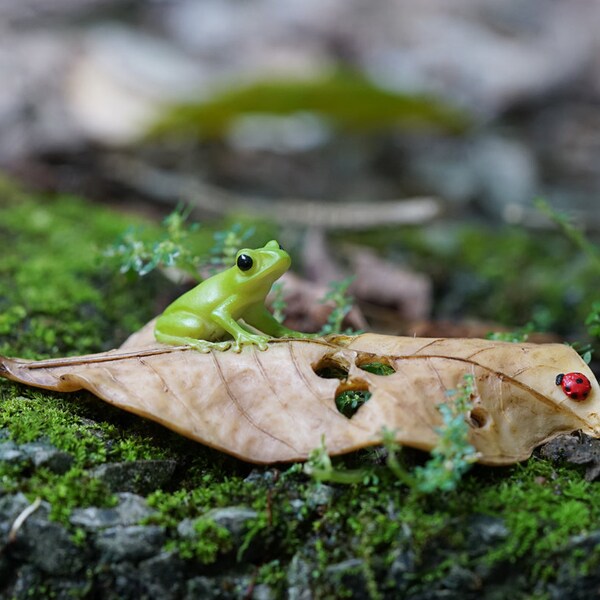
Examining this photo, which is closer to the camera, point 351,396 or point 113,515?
point 113,515

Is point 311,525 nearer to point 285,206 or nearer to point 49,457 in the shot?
point 49,457

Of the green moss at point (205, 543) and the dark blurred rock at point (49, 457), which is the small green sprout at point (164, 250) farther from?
the green moss at point (205, 543)

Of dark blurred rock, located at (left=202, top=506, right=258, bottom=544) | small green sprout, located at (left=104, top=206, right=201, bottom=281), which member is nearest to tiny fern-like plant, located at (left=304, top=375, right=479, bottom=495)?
dark blurred rock, located at (left=202, top=506, right=258, bottom=544)

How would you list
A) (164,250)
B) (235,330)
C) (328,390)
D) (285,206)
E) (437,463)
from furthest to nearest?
1. (285,206)
2. (164,250)
3. (235,330)
4. (328,390)
5. (437,463)

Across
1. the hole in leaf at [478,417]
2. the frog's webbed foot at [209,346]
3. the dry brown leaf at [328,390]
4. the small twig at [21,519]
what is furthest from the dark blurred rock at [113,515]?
the hole in leaf at [478,417]

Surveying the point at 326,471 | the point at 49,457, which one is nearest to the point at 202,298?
the point at 49,457

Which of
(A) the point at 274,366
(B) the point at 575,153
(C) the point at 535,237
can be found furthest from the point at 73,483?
(B) the point at 575,153

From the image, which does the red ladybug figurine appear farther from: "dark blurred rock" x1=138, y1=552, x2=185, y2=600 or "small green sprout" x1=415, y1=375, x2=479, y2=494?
"dark blurred rock" x1=138, y1=552, x2=185, y2=600

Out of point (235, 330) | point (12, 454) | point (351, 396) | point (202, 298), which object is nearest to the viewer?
point (12, 454)
